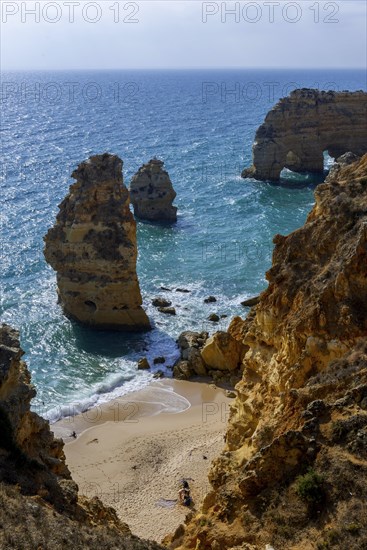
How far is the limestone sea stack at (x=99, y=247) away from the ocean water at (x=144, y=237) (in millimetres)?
1762

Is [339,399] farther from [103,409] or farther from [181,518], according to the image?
[103,409]

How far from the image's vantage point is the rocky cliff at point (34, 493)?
43.3ft

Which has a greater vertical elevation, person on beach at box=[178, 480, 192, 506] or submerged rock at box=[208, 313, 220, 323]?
submerged rock at box=[208, 313, 220, 323]

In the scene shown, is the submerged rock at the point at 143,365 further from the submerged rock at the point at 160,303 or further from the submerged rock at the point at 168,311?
the submerged rock at the point at 160,303

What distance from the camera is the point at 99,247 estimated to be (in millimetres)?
40375

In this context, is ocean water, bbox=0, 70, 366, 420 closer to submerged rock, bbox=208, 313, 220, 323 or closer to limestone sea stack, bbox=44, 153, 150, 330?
submerged rock, bbox=208, 313, 220, 323

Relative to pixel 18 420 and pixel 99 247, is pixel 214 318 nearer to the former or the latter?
pixel 99 247

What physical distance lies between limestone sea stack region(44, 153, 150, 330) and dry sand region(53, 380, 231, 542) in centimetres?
719

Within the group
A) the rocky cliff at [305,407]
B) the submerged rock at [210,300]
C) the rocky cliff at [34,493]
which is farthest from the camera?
the submerged rock at [210,300]

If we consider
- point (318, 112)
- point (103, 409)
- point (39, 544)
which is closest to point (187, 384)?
point (103, 409)

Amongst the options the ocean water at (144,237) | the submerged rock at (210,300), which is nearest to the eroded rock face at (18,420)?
the ocean water at (144,237)

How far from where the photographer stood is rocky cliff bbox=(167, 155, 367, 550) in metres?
14.5

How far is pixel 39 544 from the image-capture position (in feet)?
42.2

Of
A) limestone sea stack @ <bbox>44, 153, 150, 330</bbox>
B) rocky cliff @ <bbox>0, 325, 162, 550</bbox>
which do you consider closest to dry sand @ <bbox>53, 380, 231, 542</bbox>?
rocky cliff @ <bbox>0, 325, 162, 550</bbox>
